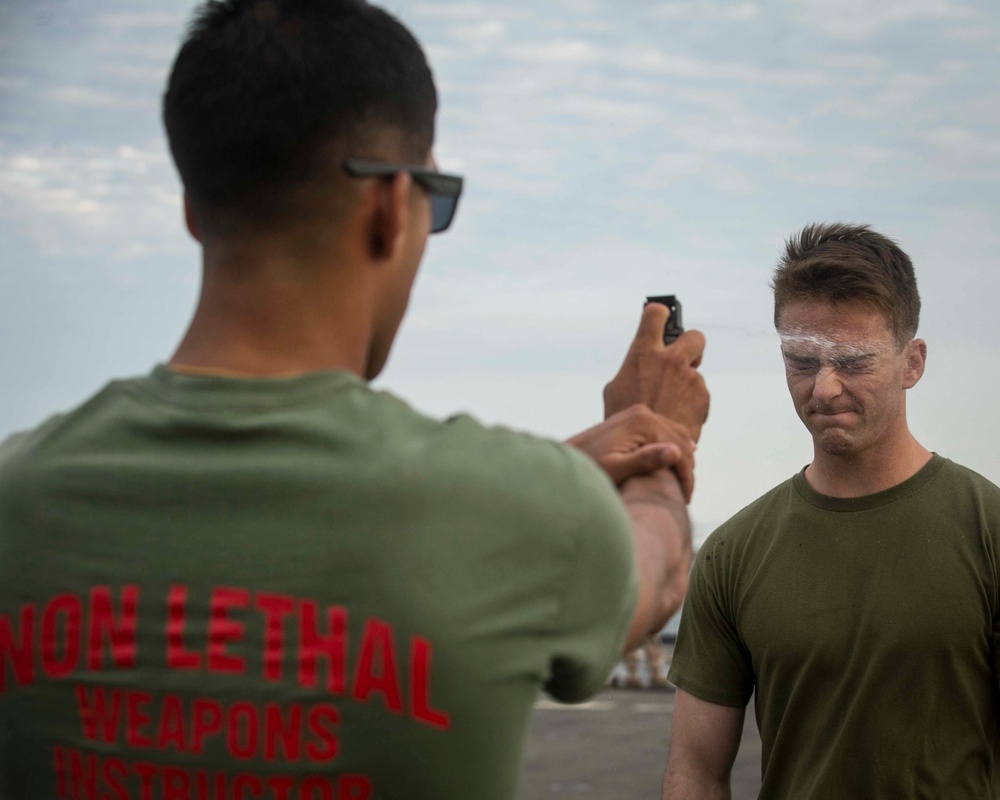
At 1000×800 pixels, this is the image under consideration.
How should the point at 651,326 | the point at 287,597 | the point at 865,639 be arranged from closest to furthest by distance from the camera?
the point at 287,597 → the point at 651,326 → the point at 865,639

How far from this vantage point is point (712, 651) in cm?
340

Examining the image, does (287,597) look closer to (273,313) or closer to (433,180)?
(273,313)

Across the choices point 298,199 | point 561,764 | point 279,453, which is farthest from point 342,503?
point 561,764

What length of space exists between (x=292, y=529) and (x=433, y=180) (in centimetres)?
50

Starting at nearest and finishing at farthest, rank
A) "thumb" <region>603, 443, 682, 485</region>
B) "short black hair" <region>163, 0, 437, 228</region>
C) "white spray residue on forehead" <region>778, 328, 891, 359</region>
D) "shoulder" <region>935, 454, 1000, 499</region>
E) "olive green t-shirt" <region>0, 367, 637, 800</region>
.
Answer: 1. "olive green t-shirt" <region>0, 367, 637, 800</region>
2. "short black hair" <region>163, 0, 437, 228</region>
3. "thumb" <region>603, 443, 682, 485</region>
4. "shoulder" <region>935, 454, 1000, 499</region>
5. "white spray residue on forehead" <region>778, 328, 891, 359</region>

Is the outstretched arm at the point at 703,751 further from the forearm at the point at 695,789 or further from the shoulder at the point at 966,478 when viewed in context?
the shoulder at the point at 966,478

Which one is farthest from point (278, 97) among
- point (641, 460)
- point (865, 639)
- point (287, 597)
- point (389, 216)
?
point (865, 639)

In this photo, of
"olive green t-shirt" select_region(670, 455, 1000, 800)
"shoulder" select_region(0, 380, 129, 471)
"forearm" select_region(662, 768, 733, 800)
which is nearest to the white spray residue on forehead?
"olive green t-shirt" select_region(670, 455, 1000, 800)

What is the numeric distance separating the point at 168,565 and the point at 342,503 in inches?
8.5

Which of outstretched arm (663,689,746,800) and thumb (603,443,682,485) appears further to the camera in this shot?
outstretched arm (663,689,746,800)

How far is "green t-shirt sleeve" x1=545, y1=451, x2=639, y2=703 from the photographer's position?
1.48m

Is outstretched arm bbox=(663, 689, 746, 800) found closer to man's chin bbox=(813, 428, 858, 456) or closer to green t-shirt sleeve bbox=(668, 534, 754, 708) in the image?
green t-shirt sleeve bbox=(668, 534, 754, 708)

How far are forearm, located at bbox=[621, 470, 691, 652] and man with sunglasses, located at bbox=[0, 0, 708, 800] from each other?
0.07 meters

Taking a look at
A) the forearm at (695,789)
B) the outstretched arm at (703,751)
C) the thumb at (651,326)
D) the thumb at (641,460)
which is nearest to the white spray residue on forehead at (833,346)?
the outstretched arm at (703,751)
